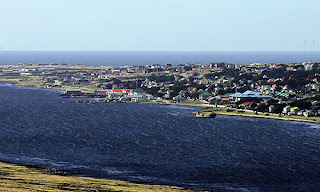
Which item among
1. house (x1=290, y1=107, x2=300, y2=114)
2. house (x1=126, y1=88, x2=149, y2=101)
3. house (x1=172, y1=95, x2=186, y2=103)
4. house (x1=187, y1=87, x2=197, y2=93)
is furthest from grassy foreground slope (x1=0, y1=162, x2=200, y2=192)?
house (x1=187, y1=87, x2=197, y2=93)

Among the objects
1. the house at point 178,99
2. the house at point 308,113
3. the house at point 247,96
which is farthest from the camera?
the house at point 178,99

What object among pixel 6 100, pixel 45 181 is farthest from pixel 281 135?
pixel 6 100

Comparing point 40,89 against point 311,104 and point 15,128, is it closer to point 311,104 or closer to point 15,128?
point 15,128

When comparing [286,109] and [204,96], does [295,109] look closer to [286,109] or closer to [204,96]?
[286,109]

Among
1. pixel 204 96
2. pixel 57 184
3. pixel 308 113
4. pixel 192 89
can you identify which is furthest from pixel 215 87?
pixel 57 184

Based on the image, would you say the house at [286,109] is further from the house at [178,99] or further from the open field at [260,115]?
the house at [178,99]

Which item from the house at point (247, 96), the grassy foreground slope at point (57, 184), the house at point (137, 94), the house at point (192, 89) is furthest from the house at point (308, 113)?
the grassy foreground slope at point (57, 184)
